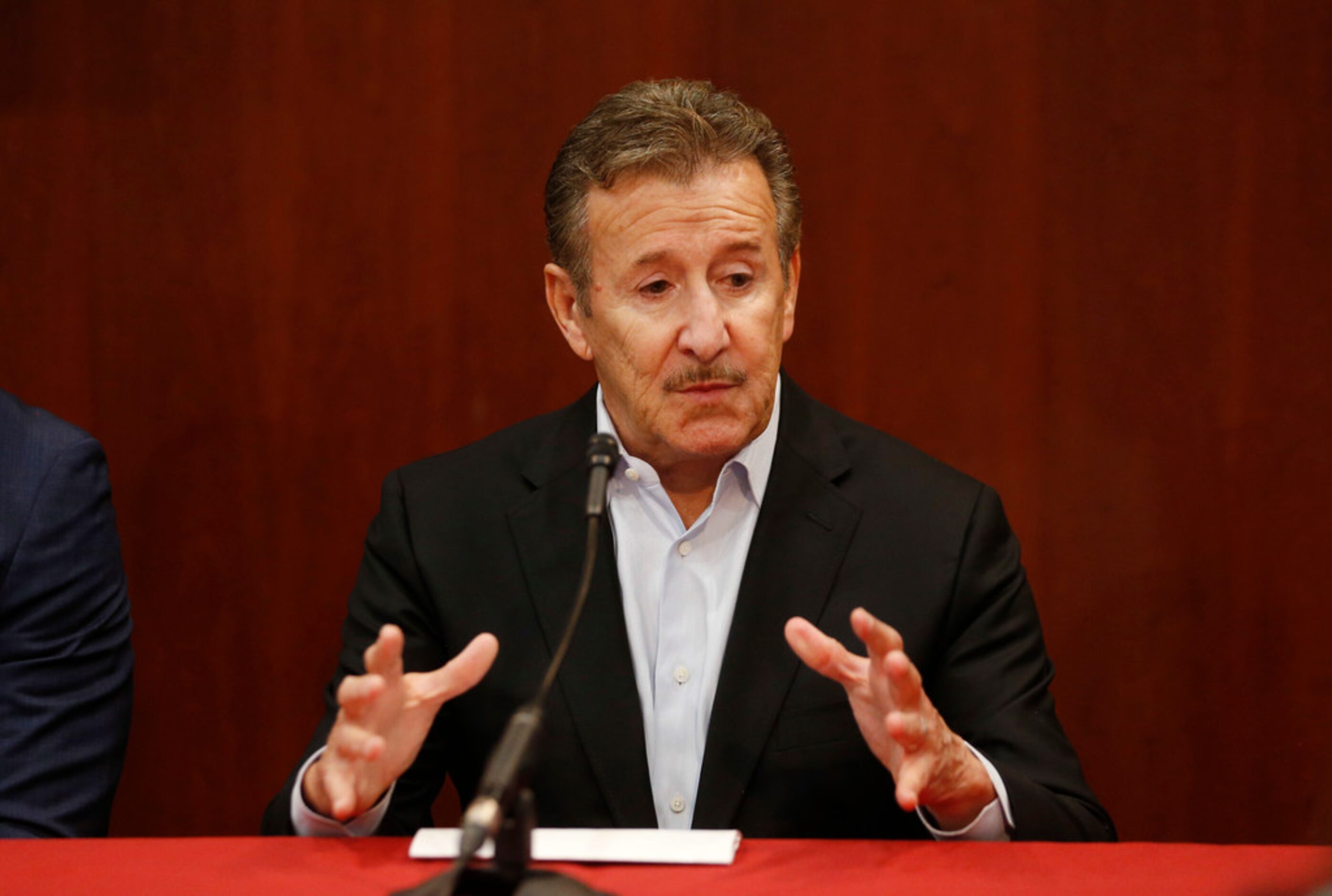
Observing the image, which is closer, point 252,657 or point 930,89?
point 930,89

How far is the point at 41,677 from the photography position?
2.02 metres

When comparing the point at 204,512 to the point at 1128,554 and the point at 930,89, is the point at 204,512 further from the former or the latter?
the point at 1128,554

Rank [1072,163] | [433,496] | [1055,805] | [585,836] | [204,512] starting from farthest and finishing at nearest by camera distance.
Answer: [204,512] → [1072,163] → [433,496] → [1055,805] → [585,836]

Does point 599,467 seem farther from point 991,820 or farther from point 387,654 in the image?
point 991,820

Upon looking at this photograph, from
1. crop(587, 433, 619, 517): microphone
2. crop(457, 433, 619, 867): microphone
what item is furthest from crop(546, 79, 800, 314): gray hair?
crop(457, 433, 619, 867): microphone

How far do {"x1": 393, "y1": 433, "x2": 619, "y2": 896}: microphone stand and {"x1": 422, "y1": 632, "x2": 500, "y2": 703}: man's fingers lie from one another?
314mm

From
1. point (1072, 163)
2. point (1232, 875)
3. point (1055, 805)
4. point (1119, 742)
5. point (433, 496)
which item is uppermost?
point (1072, 163)

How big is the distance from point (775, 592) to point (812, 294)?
0.91 metres

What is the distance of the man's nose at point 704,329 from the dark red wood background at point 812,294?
75cm

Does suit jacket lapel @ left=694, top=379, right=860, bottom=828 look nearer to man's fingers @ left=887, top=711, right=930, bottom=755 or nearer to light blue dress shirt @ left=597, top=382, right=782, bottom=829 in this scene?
light blue dress shirt @ left=597, top=382, right=782, bottom=829

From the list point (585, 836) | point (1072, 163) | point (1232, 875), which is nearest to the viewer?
point (1232, 875)

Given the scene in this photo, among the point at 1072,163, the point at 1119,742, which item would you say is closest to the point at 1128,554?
the point at 1119,742

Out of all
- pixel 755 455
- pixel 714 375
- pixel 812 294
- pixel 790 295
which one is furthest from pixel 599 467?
pixel 812 294

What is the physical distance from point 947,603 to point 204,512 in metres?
1.61
